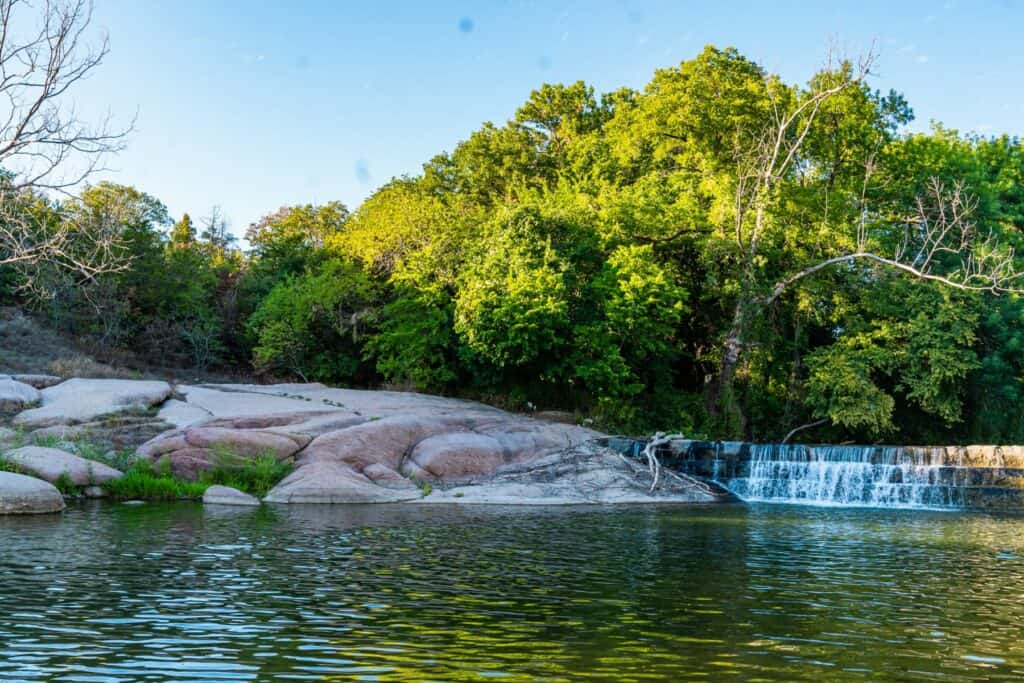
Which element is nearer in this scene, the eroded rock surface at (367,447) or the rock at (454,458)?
the eroded rock surface at (367,447)

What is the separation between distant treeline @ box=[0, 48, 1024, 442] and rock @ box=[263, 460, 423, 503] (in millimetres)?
10723

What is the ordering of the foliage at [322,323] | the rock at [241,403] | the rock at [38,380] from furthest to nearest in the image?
the foliage at [322,323] < the rock at [38,380] < the rock at [241,403]

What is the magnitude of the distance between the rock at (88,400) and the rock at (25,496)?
6.95 metres

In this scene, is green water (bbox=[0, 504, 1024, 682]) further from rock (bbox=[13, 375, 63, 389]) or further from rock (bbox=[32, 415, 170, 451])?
rock (bbox=[13, 375, 63, 389])

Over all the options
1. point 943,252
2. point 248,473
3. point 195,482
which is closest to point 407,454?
point 248,473

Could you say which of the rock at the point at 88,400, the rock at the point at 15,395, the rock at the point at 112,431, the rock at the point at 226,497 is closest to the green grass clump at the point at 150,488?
the rock at the point at 226,497

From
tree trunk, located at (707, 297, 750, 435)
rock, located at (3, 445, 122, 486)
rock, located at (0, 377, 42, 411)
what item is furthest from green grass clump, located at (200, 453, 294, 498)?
tree trunk, located at (707, 297, 750, 435)

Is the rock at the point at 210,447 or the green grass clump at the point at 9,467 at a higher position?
the rock at the point at 210,447

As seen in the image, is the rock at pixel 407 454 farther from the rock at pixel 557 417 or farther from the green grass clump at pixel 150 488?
the rock at pixel 557 417

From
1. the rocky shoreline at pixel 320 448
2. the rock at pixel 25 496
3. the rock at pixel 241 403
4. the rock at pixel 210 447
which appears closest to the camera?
the rock at pixel 25 496

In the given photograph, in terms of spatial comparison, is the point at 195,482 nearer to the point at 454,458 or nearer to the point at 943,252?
the point at 454,458

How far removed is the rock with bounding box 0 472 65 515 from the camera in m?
17.8

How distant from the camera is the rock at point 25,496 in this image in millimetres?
17750

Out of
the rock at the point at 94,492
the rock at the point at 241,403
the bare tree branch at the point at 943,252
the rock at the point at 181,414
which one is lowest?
the rock at the point at 94,492
